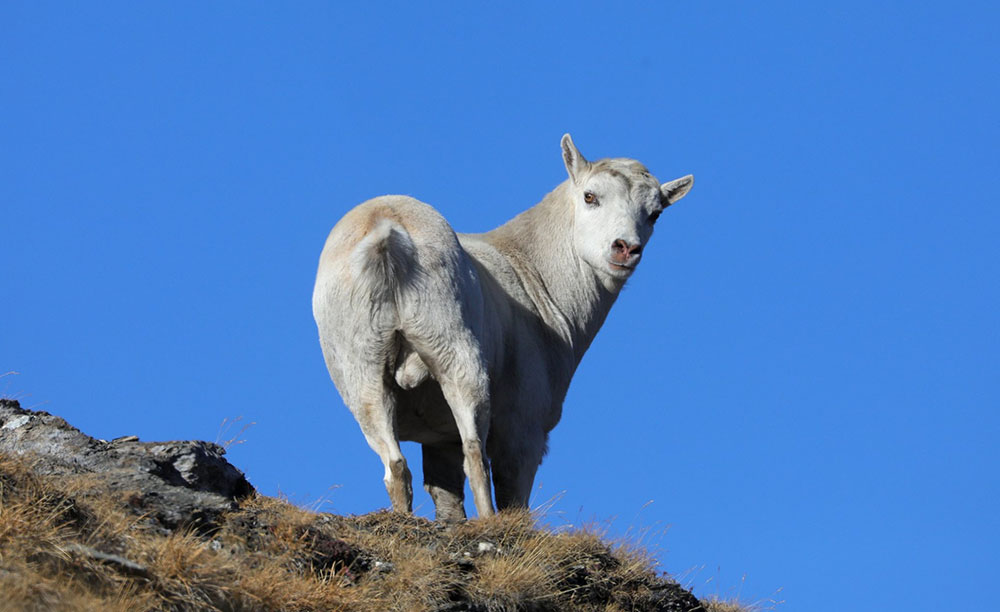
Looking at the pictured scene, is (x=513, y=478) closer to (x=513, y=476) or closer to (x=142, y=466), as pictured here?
(x=513, y=476)

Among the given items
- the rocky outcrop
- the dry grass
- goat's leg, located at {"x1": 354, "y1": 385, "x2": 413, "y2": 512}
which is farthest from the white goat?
the rocky outcrop

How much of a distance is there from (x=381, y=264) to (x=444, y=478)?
2930 mm

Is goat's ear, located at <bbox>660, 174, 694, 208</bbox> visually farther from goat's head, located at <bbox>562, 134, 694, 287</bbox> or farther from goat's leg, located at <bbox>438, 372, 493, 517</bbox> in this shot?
goat's leg, located at <bbox>438, 372, 493, 517</bbox>

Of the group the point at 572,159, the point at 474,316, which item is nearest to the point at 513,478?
the point at 474,316

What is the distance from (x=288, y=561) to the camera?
849 centimetres

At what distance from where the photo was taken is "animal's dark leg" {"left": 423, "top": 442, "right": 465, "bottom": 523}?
41.5 feet

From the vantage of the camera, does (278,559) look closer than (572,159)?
Yes

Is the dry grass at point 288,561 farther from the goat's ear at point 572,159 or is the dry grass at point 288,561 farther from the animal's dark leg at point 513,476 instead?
the goat's ear at point 572,159

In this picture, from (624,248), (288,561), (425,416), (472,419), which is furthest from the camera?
(624,248)

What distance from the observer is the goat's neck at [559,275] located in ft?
44.4

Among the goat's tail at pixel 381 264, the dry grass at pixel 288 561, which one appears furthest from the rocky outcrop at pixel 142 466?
the goat's tail at pixel 381 264

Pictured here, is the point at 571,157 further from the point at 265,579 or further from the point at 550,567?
the point at 265,579

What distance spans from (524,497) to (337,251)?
3.04 m

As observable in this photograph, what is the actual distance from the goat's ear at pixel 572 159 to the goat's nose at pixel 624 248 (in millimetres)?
1111
